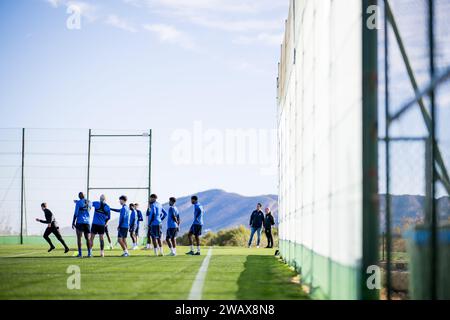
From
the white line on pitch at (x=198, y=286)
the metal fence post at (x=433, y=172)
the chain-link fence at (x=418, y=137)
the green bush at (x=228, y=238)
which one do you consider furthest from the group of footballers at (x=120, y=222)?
the metal fence post at (x=433, y=172)

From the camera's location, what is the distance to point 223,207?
7092 inches

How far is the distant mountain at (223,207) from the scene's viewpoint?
166 meters

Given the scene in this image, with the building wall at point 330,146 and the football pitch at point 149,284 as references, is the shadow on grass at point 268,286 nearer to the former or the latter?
the football pitch at point 149,284

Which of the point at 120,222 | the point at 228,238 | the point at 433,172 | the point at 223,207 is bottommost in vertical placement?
the point at 228,238

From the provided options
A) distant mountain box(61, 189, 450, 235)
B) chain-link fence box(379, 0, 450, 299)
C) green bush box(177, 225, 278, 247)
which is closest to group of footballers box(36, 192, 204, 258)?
chain-link fence box(379, 0, 450, 299)

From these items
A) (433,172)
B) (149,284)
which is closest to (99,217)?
(149,284)

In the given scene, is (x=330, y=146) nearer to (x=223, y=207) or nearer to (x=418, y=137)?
(x=418, y=137)

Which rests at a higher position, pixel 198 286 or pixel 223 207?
pixel 223 207

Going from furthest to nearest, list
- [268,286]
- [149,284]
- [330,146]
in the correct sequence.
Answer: [268,286]
[149,284]
[330,146]

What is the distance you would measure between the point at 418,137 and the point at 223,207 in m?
173
